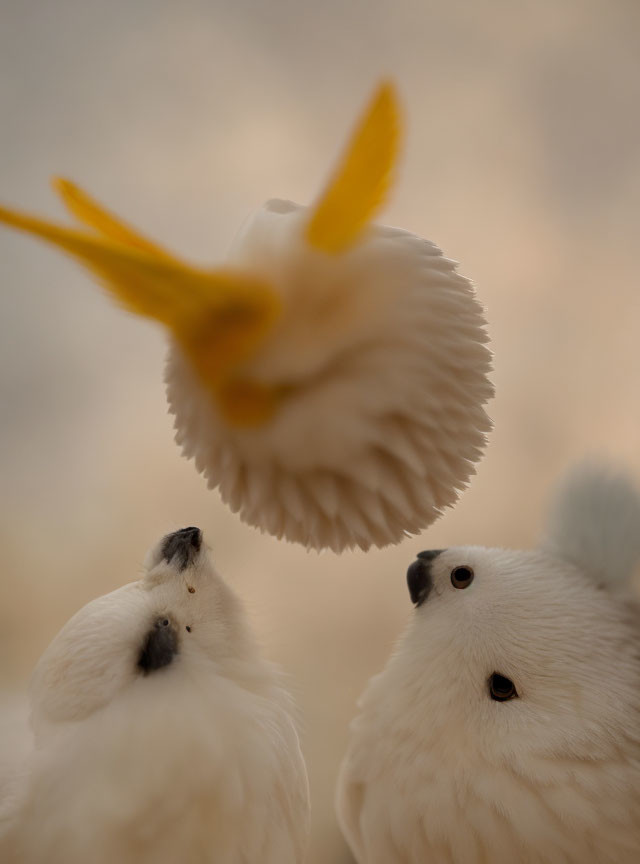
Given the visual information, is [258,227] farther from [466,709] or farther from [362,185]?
[466,709]

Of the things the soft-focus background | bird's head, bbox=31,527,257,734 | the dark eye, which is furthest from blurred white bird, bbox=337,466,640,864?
the soft-focus background

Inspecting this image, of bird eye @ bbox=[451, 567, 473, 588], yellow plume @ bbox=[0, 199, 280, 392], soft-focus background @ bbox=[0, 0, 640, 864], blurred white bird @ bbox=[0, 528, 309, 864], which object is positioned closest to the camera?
yellow plume @ bbox=[0, 199, 280, 392]

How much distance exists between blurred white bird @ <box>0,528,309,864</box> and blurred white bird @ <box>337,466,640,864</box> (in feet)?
0.25

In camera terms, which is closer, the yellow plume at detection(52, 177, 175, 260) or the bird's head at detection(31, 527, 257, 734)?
the yellow plume at detection(52, 177, 175, 260)

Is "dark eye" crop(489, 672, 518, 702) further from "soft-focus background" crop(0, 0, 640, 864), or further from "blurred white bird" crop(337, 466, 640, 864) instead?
"soft-focus background" crop(0, 0, 640, 864)

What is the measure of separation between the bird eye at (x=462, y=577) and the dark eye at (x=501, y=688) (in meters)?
0.08

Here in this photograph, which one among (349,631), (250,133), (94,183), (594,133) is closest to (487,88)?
(594,133)

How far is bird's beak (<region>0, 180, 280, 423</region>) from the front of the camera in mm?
323

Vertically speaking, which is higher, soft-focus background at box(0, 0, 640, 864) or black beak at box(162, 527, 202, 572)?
soft-focus background at box(0, 0, 640, 864)

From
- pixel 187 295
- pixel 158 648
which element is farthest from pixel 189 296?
pixel 158 648

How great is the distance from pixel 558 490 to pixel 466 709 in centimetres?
19

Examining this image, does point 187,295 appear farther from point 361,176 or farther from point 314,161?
point 314,161

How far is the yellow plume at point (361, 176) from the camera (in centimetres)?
34

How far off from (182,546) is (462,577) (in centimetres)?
23
